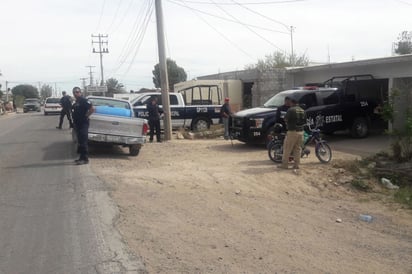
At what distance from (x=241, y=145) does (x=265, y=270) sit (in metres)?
10.7

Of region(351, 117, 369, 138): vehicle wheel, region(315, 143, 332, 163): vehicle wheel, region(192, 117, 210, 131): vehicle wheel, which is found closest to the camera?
region(315, 143, 332, 163): vehicle wheel

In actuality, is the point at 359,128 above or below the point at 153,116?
below

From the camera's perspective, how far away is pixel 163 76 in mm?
17938

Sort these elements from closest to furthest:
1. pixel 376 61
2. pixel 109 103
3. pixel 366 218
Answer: pixel 366 218
pixel 109 103
pixel 376 61

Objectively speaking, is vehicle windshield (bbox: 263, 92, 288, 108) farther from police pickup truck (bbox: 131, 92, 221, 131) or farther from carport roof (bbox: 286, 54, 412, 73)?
police pickup truck (bbox: 131, 92, 221, 131)

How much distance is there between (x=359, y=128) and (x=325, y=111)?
2.03m

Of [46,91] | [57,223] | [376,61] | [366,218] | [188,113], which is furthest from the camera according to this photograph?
[46,91]

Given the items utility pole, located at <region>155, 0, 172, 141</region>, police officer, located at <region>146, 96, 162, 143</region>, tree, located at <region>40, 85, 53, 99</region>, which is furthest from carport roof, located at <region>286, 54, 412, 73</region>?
tree, located at <region>40, 85, 53, 99</region>

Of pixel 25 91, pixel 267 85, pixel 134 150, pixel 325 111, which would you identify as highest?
pixel 25 91

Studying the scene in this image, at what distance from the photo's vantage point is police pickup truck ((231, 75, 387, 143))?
48.4 feet

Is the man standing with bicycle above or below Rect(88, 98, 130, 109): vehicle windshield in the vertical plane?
below

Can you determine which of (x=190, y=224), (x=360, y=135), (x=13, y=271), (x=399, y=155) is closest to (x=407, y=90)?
(x=360, y=135)

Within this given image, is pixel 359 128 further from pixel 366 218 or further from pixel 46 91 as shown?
pixel 46 91

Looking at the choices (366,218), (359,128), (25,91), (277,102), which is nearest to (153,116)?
(277,102)
